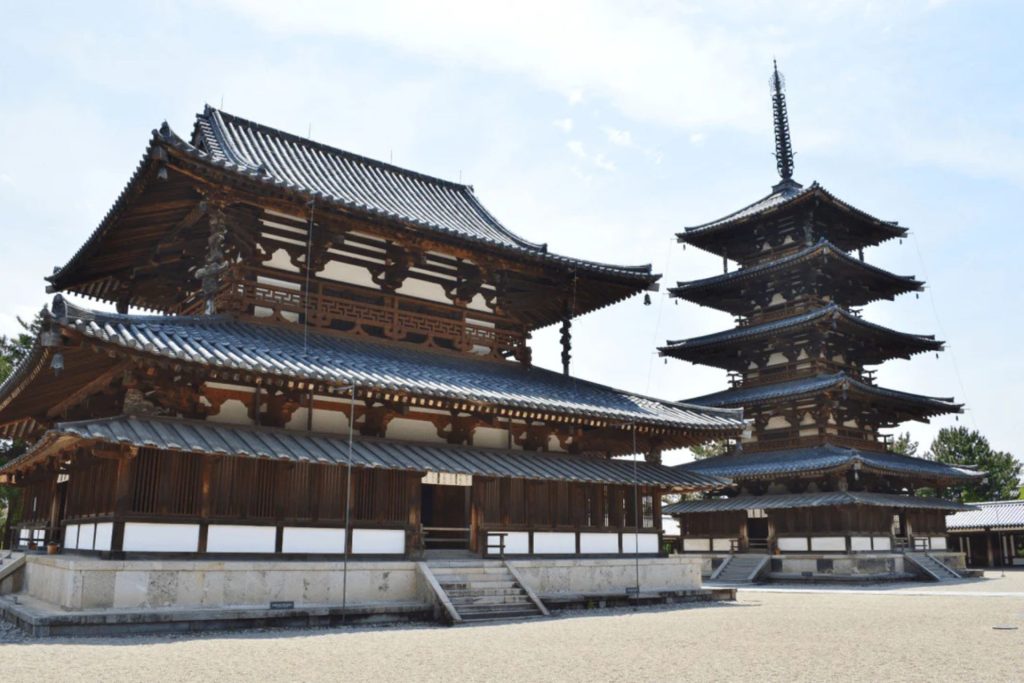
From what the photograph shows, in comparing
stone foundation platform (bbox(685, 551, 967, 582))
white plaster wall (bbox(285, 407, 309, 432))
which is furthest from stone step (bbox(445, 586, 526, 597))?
stone foundation platform (bbox(685, 551, 967, 582))

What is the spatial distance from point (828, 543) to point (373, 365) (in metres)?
25.8

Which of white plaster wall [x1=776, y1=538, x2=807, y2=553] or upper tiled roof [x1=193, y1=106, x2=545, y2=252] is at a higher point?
upper tiled roof [x1=193, y1=106, x2=545, y2=252]

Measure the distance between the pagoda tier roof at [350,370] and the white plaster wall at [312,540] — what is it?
3.11m

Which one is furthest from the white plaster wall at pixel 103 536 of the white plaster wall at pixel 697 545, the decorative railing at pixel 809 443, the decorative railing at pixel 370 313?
the decorative railing at pixel 809 443

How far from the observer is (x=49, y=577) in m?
16.7

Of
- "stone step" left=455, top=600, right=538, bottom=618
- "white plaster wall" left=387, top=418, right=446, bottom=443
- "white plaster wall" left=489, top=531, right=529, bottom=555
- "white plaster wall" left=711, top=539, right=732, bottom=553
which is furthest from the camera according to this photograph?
"white plaster wall" left=711, top=539, right=732, bottom=553

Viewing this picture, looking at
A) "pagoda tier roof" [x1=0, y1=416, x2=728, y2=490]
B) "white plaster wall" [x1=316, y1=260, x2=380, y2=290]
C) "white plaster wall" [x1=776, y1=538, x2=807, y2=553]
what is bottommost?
"white plaster wall" [x1=776, y1=538, x2=807, y2=553]

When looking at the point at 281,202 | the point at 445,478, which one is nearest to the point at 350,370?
the point at 445,478

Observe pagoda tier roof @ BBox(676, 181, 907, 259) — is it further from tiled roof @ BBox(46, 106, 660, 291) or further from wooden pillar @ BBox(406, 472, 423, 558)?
wooden pillar @ BBox(406, 472, 423, 558)

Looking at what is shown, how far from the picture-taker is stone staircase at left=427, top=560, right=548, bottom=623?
17.6 metres

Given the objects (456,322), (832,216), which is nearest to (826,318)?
(832,216)

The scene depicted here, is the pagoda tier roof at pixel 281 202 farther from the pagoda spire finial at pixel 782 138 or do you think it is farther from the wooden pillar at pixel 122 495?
the pagoda spire finial at pixel 782 138

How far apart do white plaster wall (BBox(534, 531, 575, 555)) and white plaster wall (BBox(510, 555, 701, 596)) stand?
1.35 feet

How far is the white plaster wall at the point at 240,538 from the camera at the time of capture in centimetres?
1642
